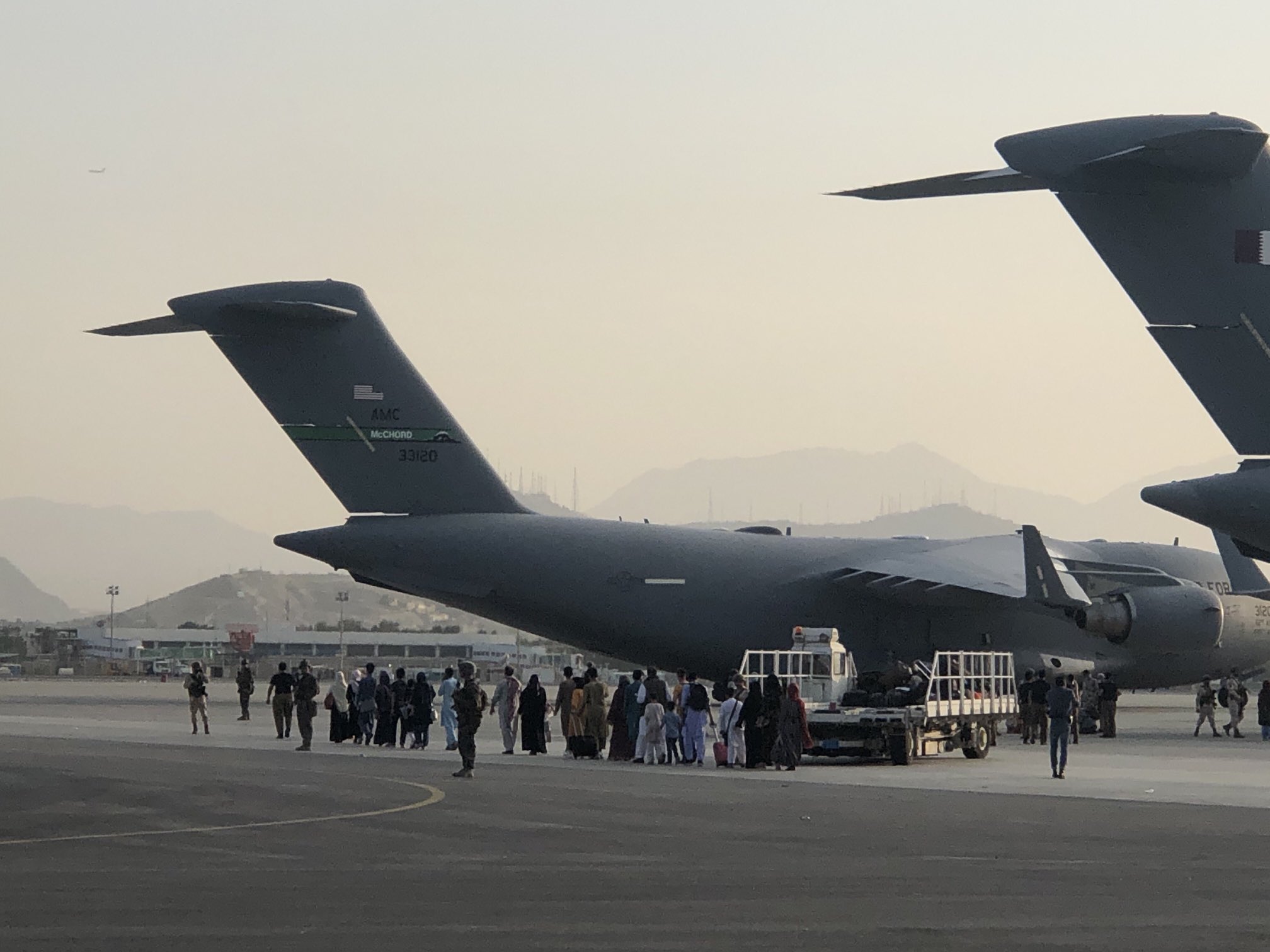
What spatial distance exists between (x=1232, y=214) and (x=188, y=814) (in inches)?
406

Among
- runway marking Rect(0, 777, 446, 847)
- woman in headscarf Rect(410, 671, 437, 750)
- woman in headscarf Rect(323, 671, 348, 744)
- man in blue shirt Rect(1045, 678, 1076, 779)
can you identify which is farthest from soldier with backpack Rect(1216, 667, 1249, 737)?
runway marking Rect(0, 777, 446, 847)

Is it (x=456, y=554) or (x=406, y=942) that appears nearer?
(x=406, y=942)

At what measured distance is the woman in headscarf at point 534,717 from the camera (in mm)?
27844

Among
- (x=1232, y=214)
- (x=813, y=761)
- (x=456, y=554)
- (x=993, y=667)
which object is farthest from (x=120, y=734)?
(x=1232, y=214)

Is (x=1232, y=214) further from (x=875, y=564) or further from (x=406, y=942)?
(x=875, y=564)

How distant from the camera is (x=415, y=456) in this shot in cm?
3303

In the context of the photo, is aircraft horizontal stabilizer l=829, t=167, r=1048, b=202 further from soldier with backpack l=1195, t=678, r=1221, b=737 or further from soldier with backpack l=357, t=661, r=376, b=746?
soldier with backpack l=1195, t=678, r=1221, b=737

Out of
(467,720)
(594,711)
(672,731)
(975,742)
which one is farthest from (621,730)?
(467,720)

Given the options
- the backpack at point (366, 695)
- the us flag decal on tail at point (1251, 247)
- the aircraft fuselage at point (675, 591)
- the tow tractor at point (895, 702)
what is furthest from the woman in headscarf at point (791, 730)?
the us flag decal on tail at point (1251, 247)

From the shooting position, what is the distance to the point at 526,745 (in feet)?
92.5

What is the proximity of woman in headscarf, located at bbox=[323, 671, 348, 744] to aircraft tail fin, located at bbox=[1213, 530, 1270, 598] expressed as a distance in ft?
55.5

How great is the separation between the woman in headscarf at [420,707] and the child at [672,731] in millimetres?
4348

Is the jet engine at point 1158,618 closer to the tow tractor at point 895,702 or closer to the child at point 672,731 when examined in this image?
the tow tractor at point 895,702

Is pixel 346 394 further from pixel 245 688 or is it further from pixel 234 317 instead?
pixel 245 688
